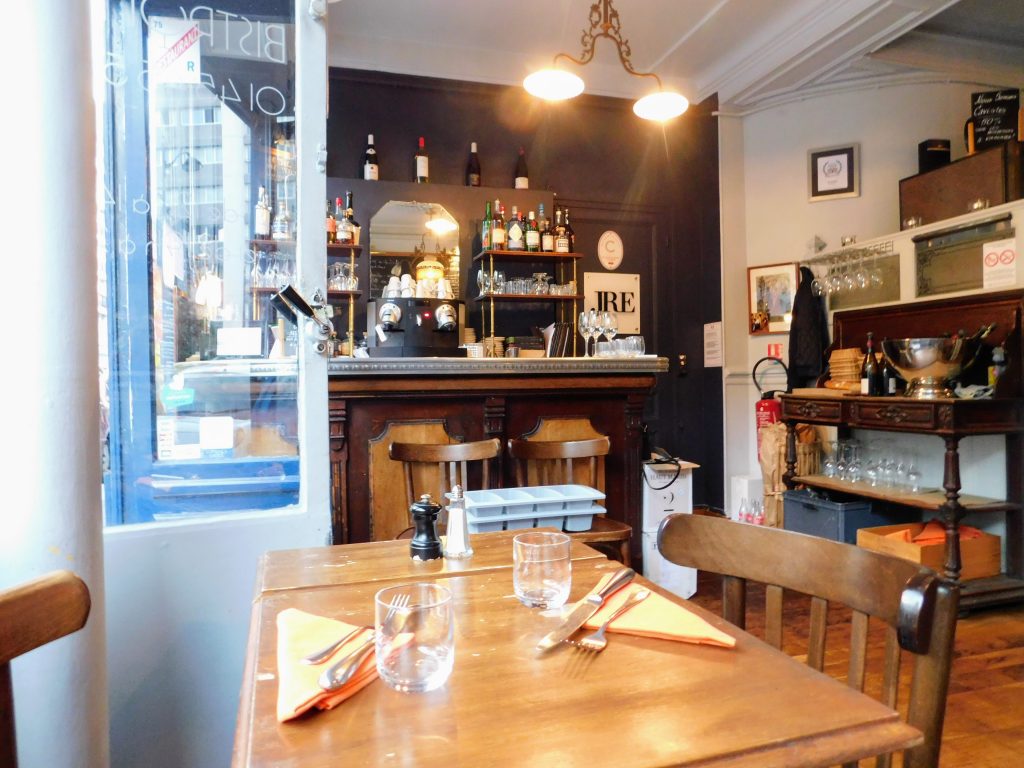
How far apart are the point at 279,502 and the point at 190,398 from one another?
1.17 feet

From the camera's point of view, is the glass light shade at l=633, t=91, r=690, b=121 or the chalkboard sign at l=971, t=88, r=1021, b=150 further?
the chalkboard sign at l=971, t=88, r=1021, b=150

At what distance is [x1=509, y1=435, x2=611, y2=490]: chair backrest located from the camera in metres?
2.30

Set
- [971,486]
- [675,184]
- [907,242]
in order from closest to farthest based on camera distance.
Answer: [971,486]
[907,242]
[675,184]

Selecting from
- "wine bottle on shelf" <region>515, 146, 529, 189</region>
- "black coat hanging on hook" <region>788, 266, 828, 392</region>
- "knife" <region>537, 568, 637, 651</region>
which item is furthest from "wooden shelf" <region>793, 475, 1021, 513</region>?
"wine bottle on shelf" <region>515, 146, 529, 189</region>

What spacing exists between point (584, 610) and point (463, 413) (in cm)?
194

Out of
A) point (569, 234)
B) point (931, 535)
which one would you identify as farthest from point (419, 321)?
point (931, 535)

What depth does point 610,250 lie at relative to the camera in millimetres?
5188

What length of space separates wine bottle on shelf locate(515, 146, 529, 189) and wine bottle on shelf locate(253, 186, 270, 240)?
3339mm

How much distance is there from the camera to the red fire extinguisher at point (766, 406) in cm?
475

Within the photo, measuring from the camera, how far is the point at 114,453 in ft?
5.14

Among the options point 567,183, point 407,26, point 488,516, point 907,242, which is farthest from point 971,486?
point 407,26

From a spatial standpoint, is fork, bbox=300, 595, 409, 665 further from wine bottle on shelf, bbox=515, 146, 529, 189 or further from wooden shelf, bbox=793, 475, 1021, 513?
wine bottle on shelf, bbox=515, 146, 529, 189

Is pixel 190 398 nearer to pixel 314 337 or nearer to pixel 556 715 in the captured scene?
pixel 314 337

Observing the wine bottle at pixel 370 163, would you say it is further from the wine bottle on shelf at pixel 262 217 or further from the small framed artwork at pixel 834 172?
the small framed artwork at pixel 834 172
